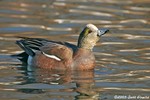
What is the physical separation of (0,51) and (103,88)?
3033mm

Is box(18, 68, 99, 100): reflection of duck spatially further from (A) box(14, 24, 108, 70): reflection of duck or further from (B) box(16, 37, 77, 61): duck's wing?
(B) box(16, 37, 77, 61): duck's wing

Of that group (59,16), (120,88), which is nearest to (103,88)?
(120,88)

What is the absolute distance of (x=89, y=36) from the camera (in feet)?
44.3

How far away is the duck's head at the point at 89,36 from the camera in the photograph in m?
13.5

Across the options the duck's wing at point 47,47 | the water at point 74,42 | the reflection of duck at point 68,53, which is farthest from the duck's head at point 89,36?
the water at point 74,42

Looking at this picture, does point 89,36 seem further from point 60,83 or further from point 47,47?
point 60,83

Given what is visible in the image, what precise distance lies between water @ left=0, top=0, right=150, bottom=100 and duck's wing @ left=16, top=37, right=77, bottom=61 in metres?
0.31

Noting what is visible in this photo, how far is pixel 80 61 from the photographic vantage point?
13.4 metres

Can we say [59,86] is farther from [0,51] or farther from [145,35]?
[145,35]

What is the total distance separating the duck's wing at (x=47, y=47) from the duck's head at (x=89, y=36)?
20 cm

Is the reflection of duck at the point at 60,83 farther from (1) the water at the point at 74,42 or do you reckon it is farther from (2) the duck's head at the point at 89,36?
(2) the duck's head at the point at 89,36

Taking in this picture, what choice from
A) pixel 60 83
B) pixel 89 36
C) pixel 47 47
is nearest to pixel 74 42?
pixel 47 47

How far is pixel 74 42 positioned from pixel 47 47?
2107mm

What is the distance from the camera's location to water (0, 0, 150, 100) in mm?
11961
